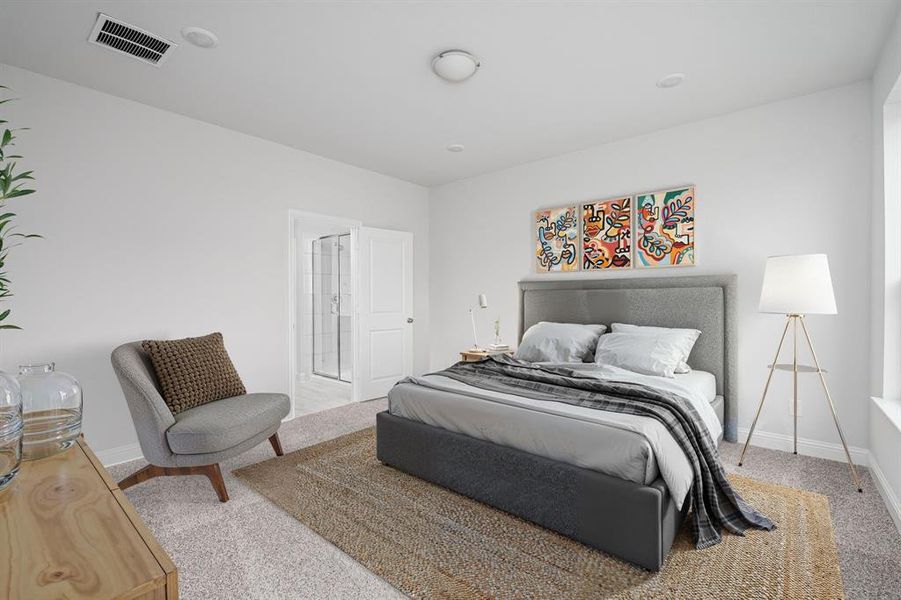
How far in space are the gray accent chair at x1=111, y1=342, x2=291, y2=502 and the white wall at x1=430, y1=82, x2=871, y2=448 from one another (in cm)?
336

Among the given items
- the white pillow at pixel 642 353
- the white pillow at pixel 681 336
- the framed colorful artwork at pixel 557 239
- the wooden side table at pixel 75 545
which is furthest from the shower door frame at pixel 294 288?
the wooden side table at pixel 75 545

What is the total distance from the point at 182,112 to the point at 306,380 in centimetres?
371

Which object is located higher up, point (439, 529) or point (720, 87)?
point (720, 87)

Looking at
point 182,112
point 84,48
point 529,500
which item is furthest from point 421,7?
point 529,500

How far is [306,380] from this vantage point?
6152 millimetres

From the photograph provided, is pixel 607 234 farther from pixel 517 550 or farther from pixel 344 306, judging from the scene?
pixel 344 306

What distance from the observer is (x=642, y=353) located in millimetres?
3221

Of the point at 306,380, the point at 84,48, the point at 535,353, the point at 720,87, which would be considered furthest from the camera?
the point at 306,380

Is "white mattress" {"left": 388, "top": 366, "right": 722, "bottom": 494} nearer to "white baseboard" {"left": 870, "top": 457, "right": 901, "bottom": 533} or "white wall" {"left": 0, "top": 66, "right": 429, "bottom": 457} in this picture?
"white baseboard" {"left": 870, "top": 457, "right": 901, "bottom": 533}

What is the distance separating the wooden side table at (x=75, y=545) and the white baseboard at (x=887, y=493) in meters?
3.13

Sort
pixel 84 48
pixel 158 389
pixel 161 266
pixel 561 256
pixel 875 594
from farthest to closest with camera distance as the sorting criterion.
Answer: pixel 561 256 < pixel 161 266 < pixel 158 389 < pixel 84 48 < pixel 875 594

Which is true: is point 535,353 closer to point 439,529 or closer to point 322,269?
point 439,529

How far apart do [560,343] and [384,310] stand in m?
2.26

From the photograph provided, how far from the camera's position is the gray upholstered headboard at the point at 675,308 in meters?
3.45
